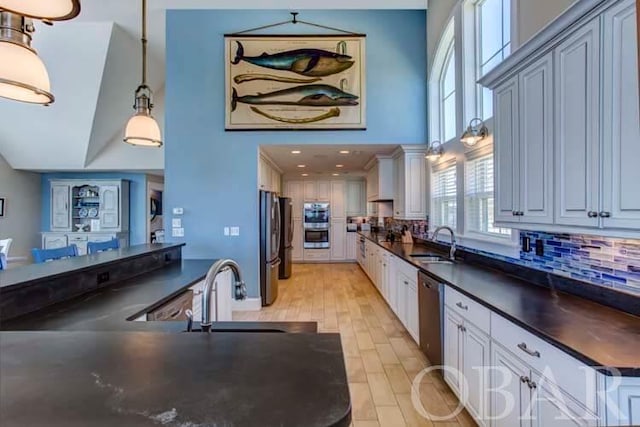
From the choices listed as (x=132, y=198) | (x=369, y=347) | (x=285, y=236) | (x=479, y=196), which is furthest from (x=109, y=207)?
(x=479, y=196)

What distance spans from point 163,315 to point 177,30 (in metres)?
4.47

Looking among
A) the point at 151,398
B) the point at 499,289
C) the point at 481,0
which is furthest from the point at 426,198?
the point at 151,398

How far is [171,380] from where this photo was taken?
35.6 inches

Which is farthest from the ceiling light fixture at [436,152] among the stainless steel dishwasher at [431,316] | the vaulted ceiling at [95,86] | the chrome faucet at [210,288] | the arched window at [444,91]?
the chrome faucet at [210,288]

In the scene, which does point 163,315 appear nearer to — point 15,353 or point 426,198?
point 15,353

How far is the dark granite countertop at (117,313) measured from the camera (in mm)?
1633

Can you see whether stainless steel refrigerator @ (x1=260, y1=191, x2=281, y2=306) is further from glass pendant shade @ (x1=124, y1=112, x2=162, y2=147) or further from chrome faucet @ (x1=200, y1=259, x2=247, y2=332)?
chrome faucet @ (x1=200, y1=259, x2=247, y2=332)

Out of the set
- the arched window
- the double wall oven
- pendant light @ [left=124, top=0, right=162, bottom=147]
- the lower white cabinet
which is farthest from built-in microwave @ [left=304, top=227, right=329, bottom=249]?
pendant light @ [left=124, top=0, right=162, bottom=147]

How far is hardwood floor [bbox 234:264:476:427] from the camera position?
8.06ft

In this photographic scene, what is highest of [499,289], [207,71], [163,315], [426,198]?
[207,71]

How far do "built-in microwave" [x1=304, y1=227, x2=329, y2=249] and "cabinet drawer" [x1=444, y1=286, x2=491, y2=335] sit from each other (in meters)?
6.97

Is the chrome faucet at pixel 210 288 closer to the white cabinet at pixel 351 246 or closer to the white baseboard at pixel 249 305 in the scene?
the white baseboard at pixel 249 305

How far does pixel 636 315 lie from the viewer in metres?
1.66

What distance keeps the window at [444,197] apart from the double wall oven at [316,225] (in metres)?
4.98
